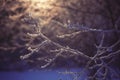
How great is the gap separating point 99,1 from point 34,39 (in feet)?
6.42

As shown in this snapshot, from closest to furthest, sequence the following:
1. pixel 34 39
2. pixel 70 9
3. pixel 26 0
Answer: pixel 26 0
pixel 70 9
pixel 34 39

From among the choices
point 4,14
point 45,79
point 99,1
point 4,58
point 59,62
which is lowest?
point 45,79

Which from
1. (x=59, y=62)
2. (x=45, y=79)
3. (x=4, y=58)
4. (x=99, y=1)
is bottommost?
(x=45, y=79)

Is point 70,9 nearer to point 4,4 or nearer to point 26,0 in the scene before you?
point 26,0

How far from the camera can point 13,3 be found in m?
6.84

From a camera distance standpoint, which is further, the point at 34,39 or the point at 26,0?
the point at 34,39

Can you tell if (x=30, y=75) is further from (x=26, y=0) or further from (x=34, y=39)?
(x=26, y=0)

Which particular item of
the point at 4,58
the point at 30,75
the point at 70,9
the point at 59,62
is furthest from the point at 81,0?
the point at 4,58

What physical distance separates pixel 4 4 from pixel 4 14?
281 mm

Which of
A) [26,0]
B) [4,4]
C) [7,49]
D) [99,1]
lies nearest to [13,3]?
[4,4]

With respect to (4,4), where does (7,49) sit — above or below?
below

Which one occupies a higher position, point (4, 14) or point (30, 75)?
point (4, 14)

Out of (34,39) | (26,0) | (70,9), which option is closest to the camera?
(26,0)

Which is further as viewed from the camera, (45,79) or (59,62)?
(59,62)
